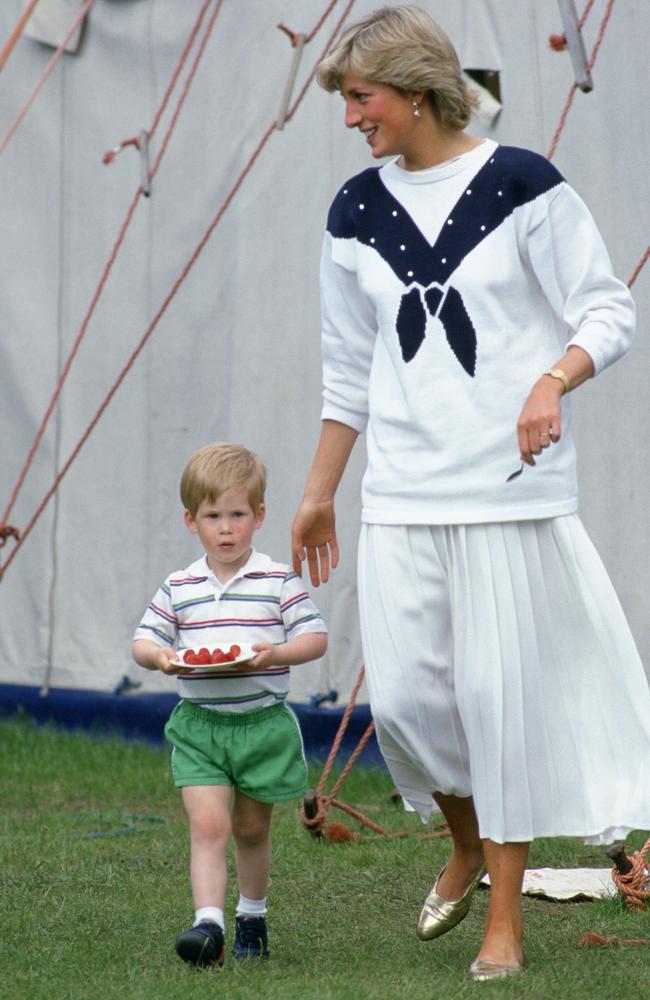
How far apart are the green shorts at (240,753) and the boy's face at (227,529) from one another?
9.8 inches

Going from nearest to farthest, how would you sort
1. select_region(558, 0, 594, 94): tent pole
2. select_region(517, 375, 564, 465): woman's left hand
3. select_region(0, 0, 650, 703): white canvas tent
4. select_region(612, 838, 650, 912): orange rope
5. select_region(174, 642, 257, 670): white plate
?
select_region(517, 375, 564, 465): woman's left hand
select_region(174, 642, 257, 670): white plate
select_region(612, 838, 650, 912): orange rope
select_region(558, 0, 594, 94): tent pole
select_region(0, 0, 650, 703): white canvas tent

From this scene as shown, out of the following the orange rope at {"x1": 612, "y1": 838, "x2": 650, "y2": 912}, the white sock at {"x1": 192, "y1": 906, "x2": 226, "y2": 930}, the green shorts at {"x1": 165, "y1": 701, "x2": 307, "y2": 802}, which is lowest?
the orange rope at {"x1": 612, "y1": 838, "x2": 650, "y2": 912}

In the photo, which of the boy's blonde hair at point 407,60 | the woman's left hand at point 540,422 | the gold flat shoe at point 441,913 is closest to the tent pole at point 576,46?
the boy's blonde hair at point 407,60

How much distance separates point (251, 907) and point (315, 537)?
645mm

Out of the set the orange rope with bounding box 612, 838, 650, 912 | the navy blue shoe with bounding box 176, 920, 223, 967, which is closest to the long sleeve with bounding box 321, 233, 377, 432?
the navy blue shoe with bounding box 176, 920, 223, 967

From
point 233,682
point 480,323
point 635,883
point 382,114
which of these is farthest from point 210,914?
point 382,114

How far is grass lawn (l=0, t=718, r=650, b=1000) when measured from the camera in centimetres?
274

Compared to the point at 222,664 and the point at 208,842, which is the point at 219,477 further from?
the point at 208,842

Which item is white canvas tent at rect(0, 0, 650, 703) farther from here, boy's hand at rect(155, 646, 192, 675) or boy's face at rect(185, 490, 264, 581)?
boy's hand at rect(155, 646, 192, 675)

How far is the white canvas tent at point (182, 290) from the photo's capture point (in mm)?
4672

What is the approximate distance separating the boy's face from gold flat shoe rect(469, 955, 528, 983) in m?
0.77

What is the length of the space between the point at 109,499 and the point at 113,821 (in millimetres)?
1514

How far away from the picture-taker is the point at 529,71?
480 cm

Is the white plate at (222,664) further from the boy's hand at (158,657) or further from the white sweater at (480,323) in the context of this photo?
the white sweater at (480,323)
